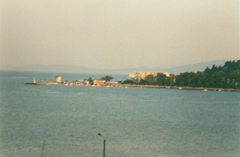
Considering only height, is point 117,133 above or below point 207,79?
below

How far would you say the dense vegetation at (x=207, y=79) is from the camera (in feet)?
176

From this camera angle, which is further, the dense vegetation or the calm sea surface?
the dense vegetation

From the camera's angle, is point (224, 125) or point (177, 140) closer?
point (177, 140)

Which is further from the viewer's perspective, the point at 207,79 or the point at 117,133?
the point at 207,79

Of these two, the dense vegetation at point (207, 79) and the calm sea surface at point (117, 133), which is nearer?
the calm sea surface at point (117, 133)

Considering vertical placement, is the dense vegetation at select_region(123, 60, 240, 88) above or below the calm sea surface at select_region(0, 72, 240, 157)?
above

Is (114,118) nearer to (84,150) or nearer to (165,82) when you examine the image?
(84,150)

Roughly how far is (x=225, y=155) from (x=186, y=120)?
853 cm

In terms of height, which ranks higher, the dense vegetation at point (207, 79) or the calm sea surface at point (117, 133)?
the dense vegetation at point (207, 79)

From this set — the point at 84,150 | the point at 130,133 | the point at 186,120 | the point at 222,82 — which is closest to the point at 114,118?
the point at 186,120

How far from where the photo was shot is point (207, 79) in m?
54.3

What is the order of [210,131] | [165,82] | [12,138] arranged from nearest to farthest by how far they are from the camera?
[12,138] < [210,131] < [165,82]

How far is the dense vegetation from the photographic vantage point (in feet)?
176

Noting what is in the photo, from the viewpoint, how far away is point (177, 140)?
14.8 meters
